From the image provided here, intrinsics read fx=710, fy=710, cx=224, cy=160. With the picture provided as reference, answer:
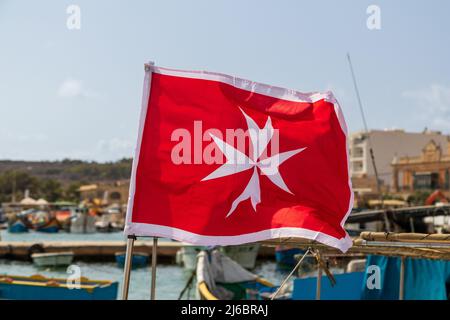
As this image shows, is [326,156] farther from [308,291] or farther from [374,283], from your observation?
[308,291]

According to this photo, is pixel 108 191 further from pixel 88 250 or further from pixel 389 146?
pixel 88 250

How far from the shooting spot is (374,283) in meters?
12.8

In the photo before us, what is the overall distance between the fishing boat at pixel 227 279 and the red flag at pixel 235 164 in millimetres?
15507

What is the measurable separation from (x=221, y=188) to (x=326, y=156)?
3.54 ft

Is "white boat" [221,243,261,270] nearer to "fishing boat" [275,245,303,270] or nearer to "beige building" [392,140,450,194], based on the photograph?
"fishing boat" [275,245,303,270]

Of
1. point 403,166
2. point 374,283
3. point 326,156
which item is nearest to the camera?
point 326,156

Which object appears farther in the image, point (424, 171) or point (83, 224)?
point (424, 171)

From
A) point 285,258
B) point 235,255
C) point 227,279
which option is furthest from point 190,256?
point 227,279

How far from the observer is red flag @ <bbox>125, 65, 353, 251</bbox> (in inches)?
245

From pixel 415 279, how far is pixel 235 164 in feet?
24.6

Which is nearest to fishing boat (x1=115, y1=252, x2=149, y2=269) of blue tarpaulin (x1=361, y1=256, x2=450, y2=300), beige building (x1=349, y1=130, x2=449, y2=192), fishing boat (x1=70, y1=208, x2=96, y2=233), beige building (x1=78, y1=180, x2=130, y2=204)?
blue tarpaulin (x1=361, y1=256, x2=450, y2=300)

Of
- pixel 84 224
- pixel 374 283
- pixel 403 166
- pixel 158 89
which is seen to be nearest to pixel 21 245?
pixel 84 224

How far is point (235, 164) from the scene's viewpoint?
20.9ft

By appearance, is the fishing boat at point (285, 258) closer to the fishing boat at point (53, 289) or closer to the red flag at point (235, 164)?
the fishing boat at point (53, 289)
